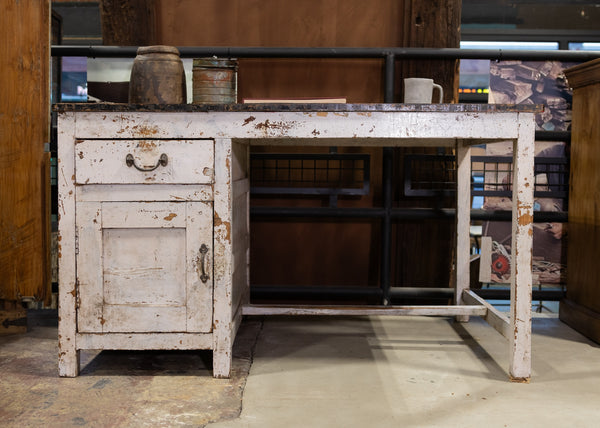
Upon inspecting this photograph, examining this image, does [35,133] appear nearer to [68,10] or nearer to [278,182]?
[278,182]

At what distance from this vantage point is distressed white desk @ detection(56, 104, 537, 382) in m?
1.78

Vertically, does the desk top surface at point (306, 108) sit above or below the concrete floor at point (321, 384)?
above

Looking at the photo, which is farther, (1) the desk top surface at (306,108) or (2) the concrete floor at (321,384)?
(1) the desk top surface at (306,108)

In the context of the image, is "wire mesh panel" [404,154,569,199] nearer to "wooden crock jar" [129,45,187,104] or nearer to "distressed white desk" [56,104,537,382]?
"distressed white desk" [56,104,537,382]

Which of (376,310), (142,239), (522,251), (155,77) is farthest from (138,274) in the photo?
(522,251)

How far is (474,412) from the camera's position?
1.59 meters

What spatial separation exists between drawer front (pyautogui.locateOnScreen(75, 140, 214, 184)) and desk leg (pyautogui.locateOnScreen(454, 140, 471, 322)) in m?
1.10

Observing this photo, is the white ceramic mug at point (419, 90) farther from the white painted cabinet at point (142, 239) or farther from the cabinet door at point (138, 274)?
the cabinet door at point (138, 274)

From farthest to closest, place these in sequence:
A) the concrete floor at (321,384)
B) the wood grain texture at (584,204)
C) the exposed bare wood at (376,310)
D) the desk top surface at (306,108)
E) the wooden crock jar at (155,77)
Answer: the wood grain texture at (584,204), the exposed bare wood at (376,310), the wooden crock jar at (155,77), the desk top surface at (306,108), the concrete floor at (321,384)

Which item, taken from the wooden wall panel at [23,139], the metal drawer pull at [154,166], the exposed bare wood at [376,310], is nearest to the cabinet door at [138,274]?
the metal drawer pull at [154,166]

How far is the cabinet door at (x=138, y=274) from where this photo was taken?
1821mm

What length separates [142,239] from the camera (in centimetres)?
183

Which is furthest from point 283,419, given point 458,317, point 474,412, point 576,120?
point 576,120

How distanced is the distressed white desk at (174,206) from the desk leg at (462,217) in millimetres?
572
